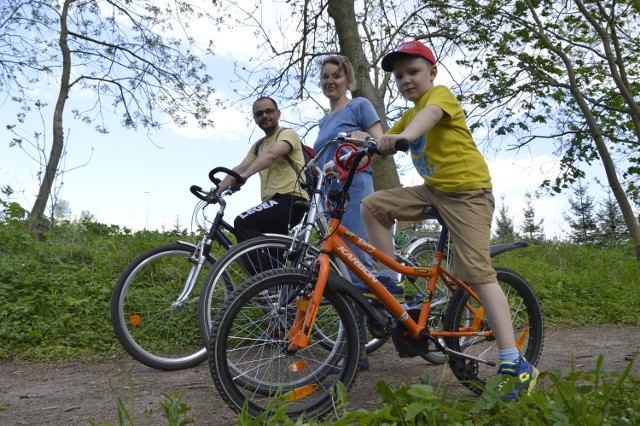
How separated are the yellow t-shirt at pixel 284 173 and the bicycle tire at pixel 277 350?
1531mm

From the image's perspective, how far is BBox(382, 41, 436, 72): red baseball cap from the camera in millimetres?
3395

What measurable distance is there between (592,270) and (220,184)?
6.75 meters

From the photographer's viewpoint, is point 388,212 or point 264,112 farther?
point 264,112

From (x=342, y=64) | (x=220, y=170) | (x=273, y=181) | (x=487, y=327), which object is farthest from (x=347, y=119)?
(x=487, y=327)

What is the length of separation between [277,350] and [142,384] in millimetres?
1623

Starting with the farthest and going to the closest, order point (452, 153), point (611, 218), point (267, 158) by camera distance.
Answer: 1. point (611, 218)
2. point (267, 158)
3. point (452, 153)

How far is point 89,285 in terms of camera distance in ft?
19.6

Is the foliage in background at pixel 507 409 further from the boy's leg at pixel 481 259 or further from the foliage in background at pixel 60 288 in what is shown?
the foliage in background at pixel 60 288

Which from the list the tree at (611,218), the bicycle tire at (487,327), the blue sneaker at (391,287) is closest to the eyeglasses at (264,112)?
the blue sneaker at (391,287)

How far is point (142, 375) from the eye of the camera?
442 cm

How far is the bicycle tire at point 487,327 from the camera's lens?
3559 millimetres

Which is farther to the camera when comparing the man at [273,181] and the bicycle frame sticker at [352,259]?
the man at [273,181]

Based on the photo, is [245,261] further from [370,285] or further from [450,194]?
[450,194]

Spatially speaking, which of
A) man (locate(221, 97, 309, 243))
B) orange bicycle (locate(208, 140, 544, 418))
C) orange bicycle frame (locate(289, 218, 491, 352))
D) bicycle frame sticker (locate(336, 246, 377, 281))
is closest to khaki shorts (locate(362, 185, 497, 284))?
orange bicycle (locate(208, 140, 544, 418))
